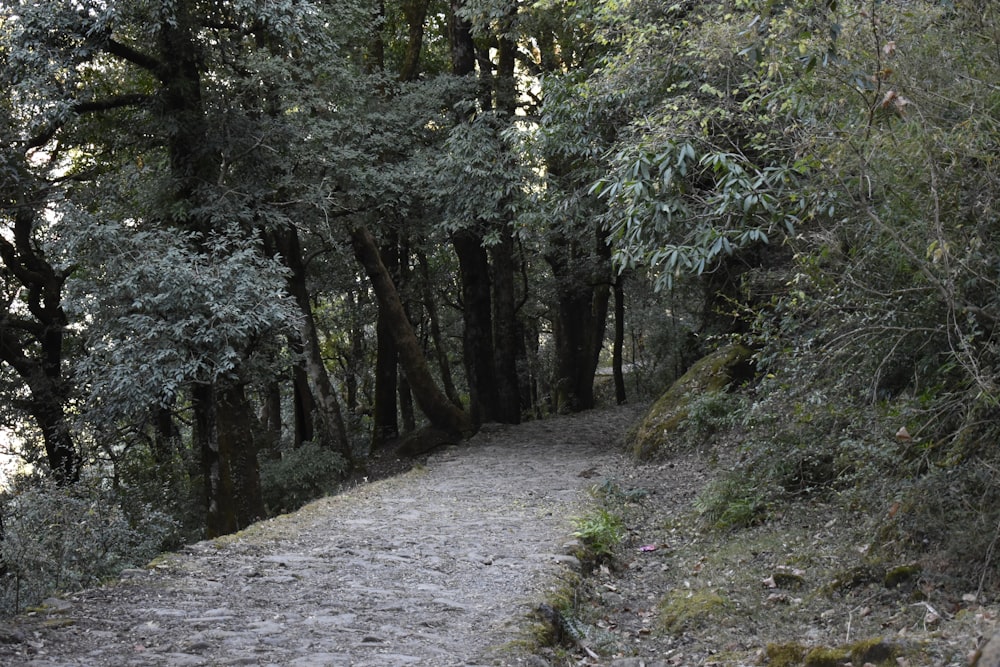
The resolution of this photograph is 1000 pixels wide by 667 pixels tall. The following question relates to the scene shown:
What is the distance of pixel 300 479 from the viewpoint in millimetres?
14312

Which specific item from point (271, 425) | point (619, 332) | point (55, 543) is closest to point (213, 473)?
point (55, 543)

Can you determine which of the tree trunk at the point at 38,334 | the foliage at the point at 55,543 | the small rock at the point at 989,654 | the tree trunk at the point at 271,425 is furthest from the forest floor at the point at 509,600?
the tree trunk at the point at 38,334

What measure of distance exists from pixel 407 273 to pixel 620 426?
7340mm

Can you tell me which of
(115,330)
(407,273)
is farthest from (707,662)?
(407,273)

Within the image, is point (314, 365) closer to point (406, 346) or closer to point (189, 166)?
point (406, 346)


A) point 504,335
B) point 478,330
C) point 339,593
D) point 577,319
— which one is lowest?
point 339,593

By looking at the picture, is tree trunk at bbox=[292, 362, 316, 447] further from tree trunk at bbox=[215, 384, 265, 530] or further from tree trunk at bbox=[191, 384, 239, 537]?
tree trunk at bbox=[191, 384, 239, 537]

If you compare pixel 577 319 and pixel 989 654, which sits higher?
pixel 577 319

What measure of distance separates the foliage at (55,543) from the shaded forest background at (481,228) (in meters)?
0.04

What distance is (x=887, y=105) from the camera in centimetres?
457

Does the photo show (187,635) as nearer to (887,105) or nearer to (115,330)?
(887,105)

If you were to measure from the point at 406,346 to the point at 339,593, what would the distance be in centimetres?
1012

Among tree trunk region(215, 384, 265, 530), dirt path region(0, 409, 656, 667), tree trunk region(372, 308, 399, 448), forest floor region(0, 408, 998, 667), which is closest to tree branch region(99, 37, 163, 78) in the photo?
tree trunk region(215, 384, 265, 530)

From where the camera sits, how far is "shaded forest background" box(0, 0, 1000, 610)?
15.8ft
